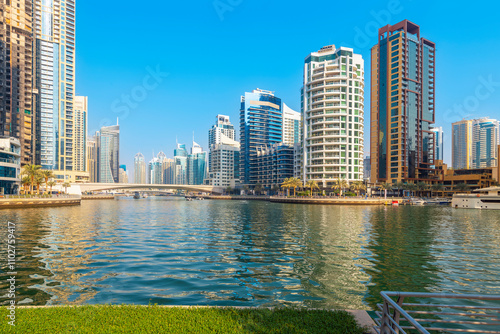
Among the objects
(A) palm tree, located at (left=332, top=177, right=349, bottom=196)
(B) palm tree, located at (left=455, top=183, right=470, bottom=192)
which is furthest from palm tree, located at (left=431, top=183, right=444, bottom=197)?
(A) palm tree, located at (left=332, top=177, right=349, bottom=196)

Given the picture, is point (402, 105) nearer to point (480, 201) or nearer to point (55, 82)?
point (480, 201)

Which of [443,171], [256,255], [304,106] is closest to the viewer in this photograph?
[256,255]

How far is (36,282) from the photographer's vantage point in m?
17.0

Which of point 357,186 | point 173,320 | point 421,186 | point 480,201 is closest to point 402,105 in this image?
point 421,186

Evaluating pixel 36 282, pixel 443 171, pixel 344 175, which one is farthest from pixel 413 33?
pixel 36 282

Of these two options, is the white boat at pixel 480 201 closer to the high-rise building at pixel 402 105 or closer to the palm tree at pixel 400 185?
the palm tree at pixel 400 185

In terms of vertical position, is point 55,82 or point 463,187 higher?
point 55,82

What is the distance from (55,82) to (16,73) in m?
45.7

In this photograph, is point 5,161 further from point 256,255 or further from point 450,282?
point 450,282

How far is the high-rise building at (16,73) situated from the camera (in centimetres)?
13275

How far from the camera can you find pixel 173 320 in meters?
9.48

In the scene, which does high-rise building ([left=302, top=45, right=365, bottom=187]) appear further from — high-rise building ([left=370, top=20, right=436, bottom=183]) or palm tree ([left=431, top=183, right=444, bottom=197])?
palm tree ([left=431, top=183, right=444, bottom=197])

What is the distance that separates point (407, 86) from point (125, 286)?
649 feet

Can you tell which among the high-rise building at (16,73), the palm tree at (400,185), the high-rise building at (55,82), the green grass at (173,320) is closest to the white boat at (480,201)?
the palm tree at (400,185)
